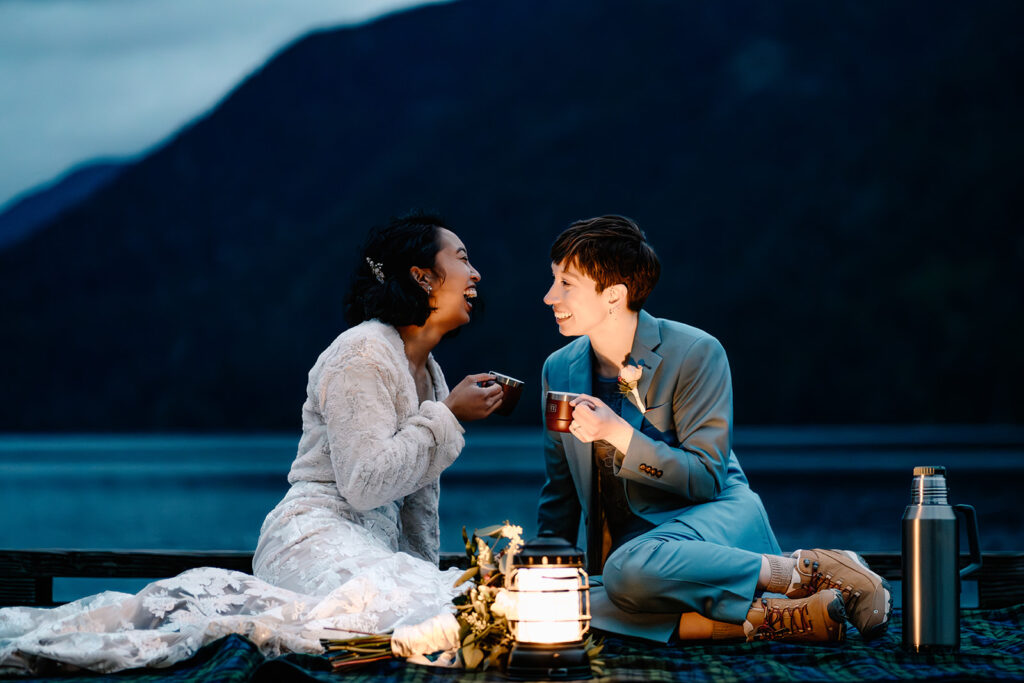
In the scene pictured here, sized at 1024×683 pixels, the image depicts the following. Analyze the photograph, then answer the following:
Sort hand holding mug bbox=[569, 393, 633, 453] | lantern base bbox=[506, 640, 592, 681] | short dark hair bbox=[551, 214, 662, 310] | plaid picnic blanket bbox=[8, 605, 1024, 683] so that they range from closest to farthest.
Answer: plaid picnic blanket bbox=[8, 605, 1024, 683] < lantern base bbox=[506, 640, 592, 681] < hand holding mug bbox=[569, 393, 633, 453] < short dark hair bbox=[551, 214, 662, 310]

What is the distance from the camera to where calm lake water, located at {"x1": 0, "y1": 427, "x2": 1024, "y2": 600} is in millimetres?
20188

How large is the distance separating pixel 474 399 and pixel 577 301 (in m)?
0.48

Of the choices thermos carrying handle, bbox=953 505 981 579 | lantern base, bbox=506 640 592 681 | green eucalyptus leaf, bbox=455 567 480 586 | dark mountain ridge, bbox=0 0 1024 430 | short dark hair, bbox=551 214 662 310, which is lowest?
lantern base, bbox=506 640 592 681

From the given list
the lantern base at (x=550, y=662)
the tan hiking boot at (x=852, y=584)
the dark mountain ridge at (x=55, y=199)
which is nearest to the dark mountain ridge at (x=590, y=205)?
the dark mountain ridge at (x=55, y=199)

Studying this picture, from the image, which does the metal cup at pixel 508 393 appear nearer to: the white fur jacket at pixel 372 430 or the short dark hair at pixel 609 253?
the white fur jacket at pixel 372 430

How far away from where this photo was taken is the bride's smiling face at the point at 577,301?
3.70 m

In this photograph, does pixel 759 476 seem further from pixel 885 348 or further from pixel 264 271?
pixel 264 271

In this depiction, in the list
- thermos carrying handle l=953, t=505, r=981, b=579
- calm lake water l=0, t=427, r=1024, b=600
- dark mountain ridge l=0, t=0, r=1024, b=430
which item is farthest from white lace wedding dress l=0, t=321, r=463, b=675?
dark mountain ridge l=0, t=0, r=1024, b=430

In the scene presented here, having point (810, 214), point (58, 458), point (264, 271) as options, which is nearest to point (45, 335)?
point (264, 271)

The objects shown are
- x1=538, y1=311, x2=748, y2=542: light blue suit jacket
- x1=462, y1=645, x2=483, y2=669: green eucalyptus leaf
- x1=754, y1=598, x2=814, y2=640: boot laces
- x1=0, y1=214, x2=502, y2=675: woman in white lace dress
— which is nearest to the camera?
x1=462, y1=645, x2=483, y2=669: green eucalyptus leaf

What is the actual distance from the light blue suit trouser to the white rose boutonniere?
43 centimetres

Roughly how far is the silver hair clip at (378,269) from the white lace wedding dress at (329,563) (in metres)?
0.23

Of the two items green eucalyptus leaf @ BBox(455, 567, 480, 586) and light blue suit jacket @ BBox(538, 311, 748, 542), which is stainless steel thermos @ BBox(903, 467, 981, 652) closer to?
light blue suit jacket @ BBox(538, 311, 748, 542)

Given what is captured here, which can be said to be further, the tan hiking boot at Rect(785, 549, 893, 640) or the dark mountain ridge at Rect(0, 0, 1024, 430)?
the dark mountain ridge at Rect(0, 0, 1024, 430)
